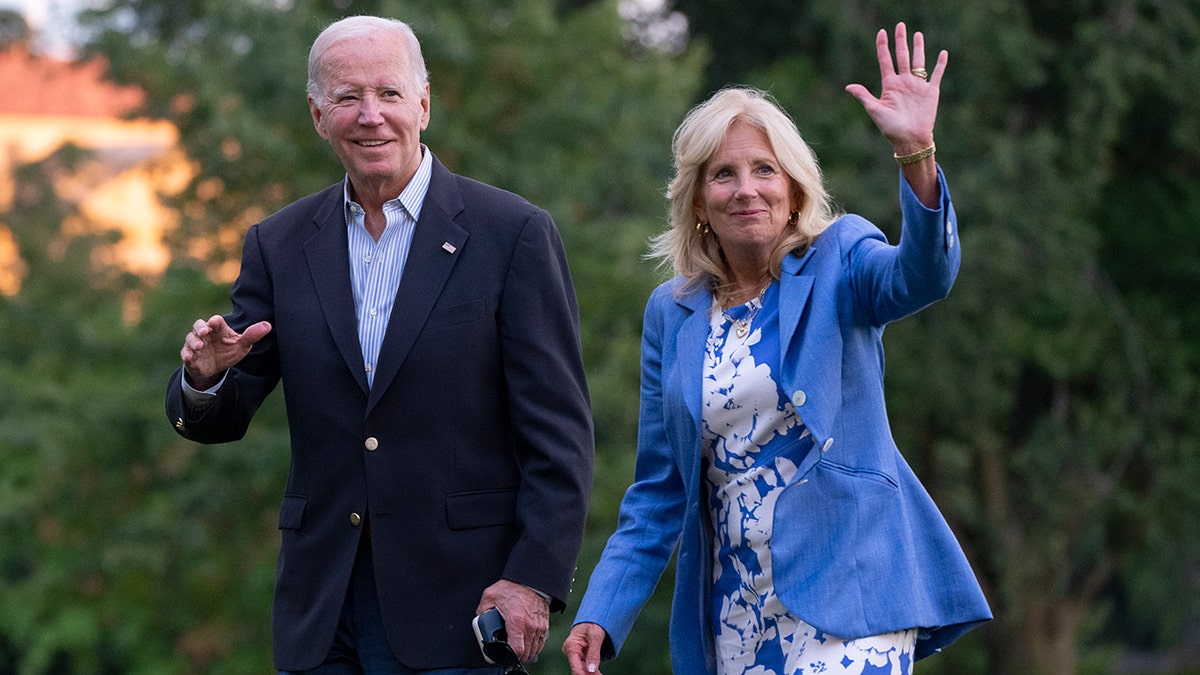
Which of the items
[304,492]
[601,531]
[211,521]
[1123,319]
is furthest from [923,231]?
[1123,319]

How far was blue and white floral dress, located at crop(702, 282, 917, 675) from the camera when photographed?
11.5 ft

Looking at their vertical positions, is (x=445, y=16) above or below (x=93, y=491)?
above

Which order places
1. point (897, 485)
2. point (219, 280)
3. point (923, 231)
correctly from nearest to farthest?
point (923, 231) < point (897, 485) < point (219, 280)

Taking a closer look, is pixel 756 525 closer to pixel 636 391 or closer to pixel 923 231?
pixel 923 231

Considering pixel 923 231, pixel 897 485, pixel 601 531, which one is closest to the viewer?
pixel 923 231

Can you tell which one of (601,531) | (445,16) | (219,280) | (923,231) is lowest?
(601,531)

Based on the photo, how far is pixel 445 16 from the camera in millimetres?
12805

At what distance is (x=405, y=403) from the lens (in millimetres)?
3652

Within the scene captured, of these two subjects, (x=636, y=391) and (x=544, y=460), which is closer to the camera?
(x=544, y=460)

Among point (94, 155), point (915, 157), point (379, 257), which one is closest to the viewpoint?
point (915, 157)

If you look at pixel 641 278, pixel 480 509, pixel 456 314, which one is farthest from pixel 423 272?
pixel 641 278

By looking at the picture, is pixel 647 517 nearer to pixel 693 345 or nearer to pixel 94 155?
→ pixel 693 345

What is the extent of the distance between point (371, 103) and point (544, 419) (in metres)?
0.80

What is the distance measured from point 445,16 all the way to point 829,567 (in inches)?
393
